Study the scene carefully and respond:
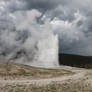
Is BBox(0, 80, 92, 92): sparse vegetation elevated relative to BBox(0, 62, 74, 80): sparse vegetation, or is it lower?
elevated

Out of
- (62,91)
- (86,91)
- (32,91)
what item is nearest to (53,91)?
(62,91)

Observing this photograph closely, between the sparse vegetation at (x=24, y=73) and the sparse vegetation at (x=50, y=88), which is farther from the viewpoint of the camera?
the sparse vegetation at (x=24, y=73)

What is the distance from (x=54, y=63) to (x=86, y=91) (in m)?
162

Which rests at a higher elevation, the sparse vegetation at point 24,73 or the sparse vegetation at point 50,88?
the sparse vegetation at point 50,88

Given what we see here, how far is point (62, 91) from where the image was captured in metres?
31.3

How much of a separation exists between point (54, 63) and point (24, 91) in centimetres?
16279

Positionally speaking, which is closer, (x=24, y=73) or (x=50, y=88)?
(x=50, y=88)

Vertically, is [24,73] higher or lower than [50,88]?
lower

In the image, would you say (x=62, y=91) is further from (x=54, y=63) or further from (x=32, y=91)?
(x=54, y=63)

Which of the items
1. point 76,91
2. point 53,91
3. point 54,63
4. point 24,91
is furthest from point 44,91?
point 54,63

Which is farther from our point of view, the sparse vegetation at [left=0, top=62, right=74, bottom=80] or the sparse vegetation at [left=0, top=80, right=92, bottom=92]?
the sparse vegetation at [left=0, top=62, right=74, bottom=80]

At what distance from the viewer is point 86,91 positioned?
31297 mm

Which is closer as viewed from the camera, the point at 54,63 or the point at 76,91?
the point at 76,91

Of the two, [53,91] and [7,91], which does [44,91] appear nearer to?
[53,91]
